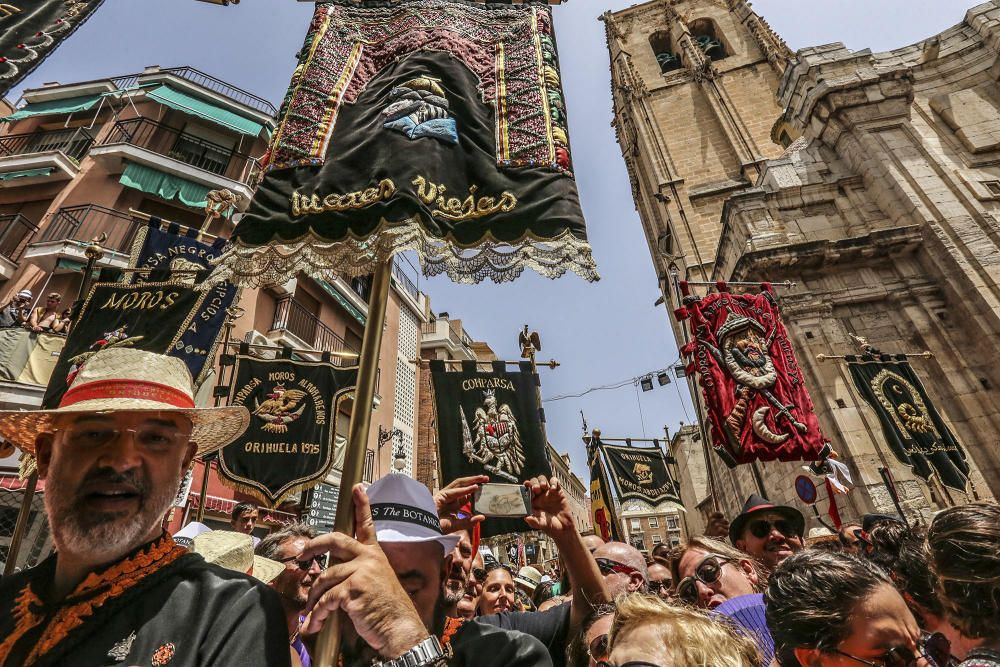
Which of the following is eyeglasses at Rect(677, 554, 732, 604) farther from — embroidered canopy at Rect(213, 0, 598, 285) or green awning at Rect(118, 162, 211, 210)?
green awning at Rect(118, 162, 211, 210)

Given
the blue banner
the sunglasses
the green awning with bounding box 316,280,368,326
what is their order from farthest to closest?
the green awning with bounding box 316,280,368,326 → the blue banner → the sunglasses

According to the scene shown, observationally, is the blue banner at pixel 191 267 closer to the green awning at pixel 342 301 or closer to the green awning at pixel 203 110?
the green awning at pixel 342 301

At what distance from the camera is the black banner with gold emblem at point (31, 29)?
4410mm

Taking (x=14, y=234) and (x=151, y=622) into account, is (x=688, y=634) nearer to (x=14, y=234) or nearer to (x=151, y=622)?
(x=151, y=622)

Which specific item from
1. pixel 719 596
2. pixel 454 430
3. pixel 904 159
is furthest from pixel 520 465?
pixel 904 159

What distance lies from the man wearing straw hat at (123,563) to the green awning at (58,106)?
22938 millimetres

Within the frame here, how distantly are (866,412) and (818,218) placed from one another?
18.8 ft

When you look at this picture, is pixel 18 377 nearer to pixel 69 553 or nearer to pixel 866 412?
pixel 69 553

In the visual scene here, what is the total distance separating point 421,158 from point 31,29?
17.5ft

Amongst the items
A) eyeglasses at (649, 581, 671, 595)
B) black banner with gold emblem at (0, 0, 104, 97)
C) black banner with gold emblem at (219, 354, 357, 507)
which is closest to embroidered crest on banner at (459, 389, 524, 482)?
black banner with gold emblem at (219, 354, 357, 507)

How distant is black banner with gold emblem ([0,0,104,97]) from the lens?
4.41 metres

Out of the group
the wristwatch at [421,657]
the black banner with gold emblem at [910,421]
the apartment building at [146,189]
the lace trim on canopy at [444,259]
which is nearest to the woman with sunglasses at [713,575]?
the lace trim on canopy at [444,259]

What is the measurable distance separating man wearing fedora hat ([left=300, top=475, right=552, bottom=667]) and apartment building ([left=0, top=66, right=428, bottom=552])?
12293 millimetres

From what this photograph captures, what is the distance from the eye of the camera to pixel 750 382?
8688mm
